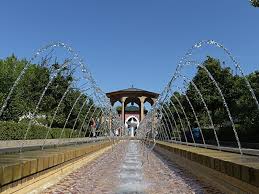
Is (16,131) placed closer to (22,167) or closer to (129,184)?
(129,184)

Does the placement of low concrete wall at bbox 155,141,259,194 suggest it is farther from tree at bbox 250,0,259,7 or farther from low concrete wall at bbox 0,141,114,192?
tree at bbox 250,0,259,7

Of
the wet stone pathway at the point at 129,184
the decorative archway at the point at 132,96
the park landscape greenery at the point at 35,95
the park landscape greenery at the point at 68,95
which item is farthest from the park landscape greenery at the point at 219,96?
the decorative archway at the point at 132,96

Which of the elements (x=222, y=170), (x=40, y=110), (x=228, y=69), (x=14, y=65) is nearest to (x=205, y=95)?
(x=228, y=69)

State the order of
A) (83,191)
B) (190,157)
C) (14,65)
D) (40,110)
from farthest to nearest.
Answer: (14,65), (40,110), (190,157), (83,191)

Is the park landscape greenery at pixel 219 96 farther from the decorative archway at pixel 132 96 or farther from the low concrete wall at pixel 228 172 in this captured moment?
the decorative archway at pixel 132 96

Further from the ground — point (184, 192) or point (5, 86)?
point (5, 86)

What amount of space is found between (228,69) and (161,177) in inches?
1095

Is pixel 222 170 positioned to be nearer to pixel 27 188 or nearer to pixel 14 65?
pixel 27 188

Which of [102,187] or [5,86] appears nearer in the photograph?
[102,187]

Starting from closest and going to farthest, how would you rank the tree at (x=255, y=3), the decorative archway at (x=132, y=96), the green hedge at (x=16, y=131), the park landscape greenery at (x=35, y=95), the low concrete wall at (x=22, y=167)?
the low concrete wall at (x=22, y=167) < the tree at (x=255, y=3) < the green hedge at (x=16, y=131) < the park landscape greenery at (x=35, y=95) < the decorative archway at (x=132, y=96)

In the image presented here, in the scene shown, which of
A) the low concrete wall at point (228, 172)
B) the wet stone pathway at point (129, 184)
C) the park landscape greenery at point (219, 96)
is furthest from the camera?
the park landscape greenery at point (219, 96)

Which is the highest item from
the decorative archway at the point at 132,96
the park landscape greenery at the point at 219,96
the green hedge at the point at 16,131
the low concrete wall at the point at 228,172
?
the decorative archway at the point at 132,96

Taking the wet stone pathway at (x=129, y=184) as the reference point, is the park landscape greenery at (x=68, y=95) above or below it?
above

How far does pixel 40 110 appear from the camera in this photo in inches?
1523
